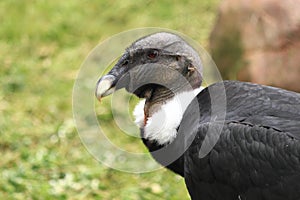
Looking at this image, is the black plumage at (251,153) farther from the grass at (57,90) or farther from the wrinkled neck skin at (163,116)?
the grass at (57,90)

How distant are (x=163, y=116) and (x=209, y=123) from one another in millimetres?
480

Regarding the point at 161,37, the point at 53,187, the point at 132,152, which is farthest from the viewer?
the point at 132,152

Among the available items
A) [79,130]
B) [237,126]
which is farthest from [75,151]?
[237,126]

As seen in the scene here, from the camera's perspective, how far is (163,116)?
5035 millimetres

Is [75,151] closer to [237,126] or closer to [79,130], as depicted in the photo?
[79,130]

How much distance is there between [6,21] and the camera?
9.63m

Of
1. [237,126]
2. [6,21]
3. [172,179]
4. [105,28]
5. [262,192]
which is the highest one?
[6,21]

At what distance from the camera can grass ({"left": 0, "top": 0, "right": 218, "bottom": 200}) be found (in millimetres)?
6523

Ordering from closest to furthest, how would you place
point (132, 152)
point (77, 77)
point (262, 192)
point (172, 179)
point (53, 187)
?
1. point (262, 192)
2. point (53, 187)
3. point (172, 179)
4. point (132, 152)
5. point (77, 77)

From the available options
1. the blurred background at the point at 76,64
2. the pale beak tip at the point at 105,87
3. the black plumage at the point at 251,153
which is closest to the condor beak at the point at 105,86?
the pale beak tip at the point at 105,87

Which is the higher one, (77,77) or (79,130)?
(77,77)

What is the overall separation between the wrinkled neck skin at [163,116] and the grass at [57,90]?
1.41 meters

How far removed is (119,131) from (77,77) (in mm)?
1092

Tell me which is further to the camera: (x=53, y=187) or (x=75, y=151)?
(x=75, y=151)
